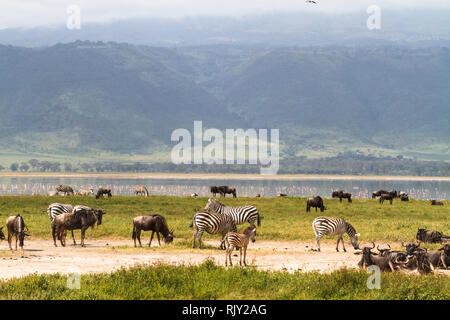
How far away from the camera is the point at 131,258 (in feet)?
88.5

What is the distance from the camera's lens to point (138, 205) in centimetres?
5609

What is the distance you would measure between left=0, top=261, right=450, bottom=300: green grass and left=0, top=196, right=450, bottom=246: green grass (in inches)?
462

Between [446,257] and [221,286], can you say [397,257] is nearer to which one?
[446,257]

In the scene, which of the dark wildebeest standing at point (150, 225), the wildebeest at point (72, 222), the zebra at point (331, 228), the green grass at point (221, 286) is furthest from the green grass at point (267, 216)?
the green grass at point (221, 286)

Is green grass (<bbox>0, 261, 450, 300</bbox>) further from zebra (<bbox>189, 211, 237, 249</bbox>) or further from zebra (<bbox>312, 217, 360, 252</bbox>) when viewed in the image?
zebra (<bbox>312, 217, 360, 252</bbox>)

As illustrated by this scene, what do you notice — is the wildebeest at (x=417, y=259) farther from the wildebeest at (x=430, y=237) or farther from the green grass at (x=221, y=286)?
the wildebeest at (x=430, y=237)

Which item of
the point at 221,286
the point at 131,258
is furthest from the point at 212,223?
the point at 221,286

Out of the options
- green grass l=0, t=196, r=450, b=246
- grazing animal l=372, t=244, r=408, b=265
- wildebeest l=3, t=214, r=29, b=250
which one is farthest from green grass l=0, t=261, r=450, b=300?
green grass l=0, t=196, r=450, b=246

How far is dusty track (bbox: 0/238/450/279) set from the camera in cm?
2423

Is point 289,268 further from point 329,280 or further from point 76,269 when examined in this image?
point 76,269

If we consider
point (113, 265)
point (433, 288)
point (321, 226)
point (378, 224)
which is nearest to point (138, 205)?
point (378, 224)
